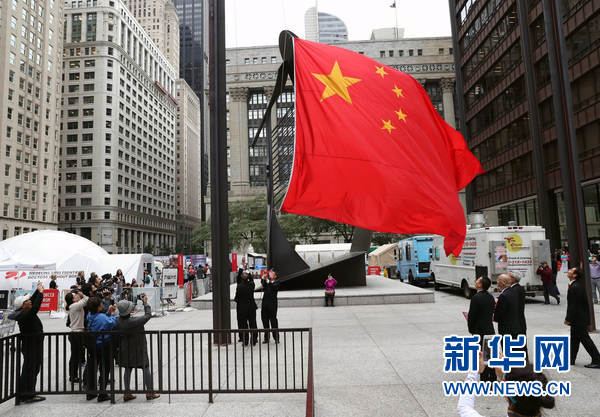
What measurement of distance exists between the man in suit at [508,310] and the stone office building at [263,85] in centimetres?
7734

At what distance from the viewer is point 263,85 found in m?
91.1

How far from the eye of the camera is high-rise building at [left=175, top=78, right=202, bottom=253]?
15912 centimetres

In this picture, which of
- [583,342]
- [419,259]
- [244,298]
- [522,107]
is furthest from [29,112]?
[583,342]

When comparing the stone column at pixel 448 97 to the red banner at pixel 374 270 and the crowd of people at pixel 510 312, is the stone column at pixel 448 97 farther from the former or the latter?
the crowd of people at pixel 510 312

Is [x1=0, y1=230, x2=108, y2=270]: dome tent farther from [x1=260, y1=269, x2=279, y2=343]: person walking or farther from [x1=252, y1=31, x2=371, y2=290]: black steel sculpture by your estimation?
[x1=260, y1=269, x2=279, y2=343]: person walking

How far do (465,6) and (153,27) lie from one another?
144085 millimetres

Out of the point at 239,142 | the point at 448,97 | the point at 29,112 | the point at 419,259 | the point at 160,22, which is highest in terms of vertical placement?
the point at 160,22

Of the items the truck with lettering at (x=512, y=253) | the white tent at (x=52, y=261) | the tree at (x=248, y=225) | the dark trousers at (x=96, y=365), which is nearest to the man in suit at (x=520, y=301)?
the dark trousers at (x=96, y=365)

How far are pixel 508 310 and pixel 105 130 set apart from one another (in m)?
108

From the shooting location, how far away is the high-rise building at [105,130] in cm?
10094

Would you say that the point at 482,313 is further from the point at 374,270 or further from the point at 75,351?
the point at 374,270

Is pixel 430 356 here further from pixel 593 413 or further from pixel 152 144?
pixel 152 144

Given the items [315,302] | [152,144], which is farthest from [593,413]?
[152,144]

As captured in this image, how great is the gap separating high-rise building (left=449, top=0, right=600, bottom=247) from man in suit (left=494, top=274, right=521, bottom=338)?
23.0 meters
